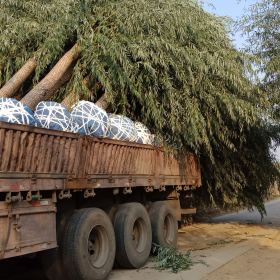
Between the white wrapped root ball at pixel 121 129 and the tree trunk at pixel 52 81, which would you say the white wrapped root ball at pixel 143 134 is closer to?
the white wrapped root ball at pixel 121 129

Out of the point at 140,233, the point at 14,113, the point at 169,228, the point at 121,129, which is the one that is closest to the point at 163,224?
the point at 169,228

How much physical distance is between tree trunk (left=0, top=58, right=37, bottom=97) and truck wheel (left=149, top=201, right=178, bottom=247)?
351 cm

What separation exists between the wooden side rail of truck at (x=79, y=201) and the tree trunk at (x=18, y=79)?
95.4 inches

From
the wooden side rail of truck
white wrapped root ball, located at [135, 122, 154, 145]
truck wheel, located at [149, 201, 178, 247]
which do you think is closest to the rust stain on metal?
the wooden side rail of truck

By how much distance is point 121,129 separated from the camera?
884 cm

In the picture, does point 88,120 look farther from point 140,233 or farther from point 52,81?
point 140,233

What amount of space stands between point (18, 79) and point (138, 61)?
7.43 ft

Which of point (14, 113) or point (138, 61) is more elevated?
point (138, 61)

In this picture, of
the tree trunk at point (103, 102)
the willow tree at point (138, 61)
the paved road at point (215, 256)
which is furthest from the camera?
the tree trunk at point (103, 102)

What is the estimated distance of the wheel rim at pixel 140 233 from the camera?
8789mm

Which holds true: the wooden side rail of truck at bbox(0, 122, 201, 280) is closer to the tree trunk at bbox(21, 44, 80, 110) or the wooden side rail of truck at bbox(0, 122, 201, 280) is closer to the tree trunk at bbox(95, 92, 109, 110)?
the tree trunk at bbox(95, 92, 109, 110)

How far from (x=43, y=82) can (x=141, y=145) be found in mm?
2101

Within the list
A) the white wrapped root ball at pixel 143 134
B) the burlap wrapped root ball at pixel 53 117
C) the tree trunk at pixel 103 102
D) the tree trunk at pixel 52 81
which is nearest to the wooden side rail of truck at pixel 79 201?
the white wrapped root ball at pixel 143 134

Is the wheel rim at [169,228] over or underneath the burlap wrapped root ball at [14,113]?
underneath
